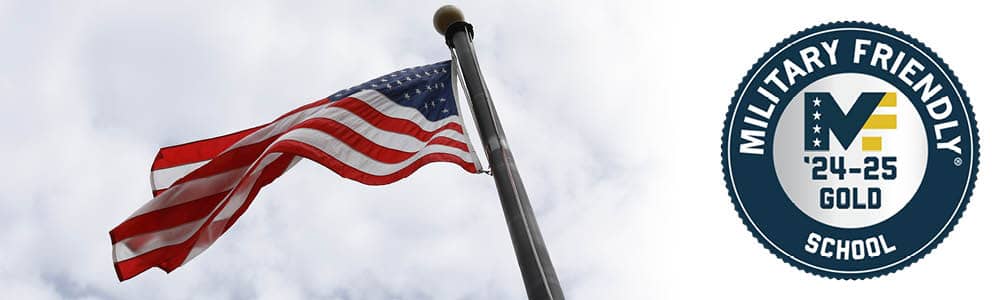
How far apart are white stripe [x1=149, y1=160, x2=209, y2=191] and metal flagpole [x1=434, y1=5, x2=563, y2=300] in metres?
3.30

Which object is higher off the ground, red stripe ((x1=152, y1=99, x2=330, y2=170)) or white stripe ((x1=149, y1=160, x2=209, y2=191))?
red stripe ((x1=152, y1=99, x2=330, y2=170))

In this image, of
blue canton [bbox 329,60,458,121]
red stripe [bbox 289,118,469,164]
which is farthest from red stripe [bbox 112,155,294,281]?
blue canton [bbox 329,60,458,121]

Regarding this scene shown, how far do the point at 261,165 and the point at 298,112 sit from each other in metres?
1.03

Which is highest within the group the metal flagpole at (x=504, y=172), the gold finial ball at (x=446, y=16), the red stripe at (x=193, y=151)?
the gold finial ball at (x=446, y=16)

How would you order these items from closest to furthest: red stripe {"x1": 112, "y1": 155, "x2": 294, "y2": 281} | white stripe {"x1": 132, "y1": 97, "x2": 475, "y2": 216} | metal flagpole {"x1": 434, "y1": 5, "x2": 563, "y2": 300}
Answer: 1. metal flagpole {"x1": 434, "y1": 5, "x2": 563, "y2": 300}
2. red stripe {"x1": 112, "y1": 155, "x2": 294, "y2": 281}
3. white stripe {"x1": 132, "y1": 97, "x2": 475, "y2": 216}

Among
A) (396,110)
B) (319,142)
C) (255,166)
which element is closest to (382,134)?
(396,110)

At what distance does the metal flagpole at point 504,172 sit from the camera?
5.54 meters

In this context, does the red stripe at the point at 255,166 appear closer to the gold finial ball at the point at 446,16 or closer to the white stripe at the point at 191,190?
the white stripe at the point at 191,190

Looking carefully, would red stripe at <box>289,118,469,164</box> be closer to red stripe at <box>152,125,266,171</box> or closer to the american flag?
the american flag

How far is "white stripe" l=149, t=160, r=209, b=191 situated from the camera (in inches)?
329

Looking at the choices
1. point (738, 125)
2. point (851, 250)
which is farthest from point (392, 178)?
point (851, 250)

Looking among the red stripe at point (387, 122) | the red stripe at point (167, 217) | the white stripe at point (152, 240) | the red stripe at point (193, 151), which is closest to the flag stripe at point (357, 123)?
the red stripe at point (387, 122)

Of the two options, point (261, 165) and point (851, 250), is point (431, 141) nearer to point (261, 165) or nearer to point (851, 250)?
point (261, 165)

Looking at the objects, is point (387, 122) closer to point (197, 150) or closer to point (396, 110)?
point (396, 110)
